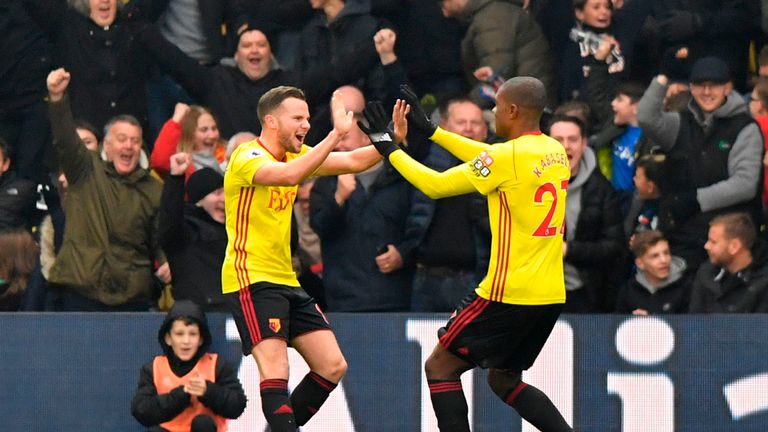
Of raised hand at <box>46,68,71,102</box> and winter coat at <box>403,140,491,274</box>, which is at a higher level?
raised hand at <box>46,68,71,102</box>

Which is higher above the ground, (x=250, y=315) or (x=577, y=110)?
(x=577, y=110)

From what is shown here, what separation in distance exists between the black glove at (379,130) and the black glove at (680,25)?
4087 mm

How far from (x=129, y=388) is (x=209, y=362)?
0.68m

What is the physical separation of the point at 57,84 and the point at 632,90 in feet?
13.5

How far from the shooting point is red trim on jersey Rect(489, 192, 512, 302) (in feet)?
30.2

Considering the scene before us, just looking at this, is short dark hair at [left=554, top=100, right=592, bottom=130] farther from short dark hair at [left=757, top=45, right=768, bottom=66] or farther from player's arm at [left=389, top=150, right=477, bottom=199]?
player's arm at [left=389, top=150, right=477, bottom=199]

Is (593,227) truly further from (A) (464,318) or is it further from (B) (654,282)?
(A) (464,318)

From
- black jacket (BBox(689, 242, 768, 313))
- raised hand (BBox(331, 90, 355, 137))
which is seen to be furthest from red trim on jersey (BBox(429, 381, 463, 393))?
black jacket (BBox(689, 242, 768, 313))

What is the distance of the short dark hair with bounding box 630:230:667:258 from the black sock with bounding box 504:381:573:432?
2.43m

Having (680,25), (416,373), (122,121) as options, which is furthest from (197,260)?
(680,25)

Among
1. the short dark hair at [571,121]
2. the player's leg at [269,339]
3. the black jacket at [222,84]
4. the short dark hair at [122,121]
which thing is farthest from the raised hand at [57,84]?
the short dark hair at [571,121]

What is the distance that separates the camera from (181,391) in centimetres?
1117

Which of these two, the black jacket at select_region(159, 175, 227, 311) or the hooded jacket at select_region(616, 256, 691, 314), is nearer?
the hooded jacket at select_region(616, 256, 691, 314)

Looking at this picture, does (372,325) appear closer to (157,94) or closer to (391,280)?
(391,280)
